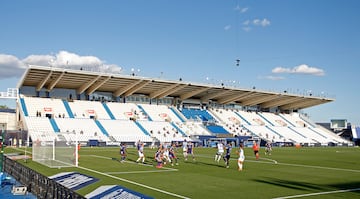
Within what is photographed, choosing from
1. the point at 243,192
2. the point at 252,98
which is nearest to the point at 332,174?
the point at 243,192

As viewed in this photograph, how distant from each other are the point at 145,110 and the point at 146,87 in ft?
16.5

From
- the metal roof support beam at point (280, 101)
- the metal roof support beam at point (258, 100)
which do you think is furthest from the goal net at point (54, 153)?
the metal roof support beam at point (280, 101)

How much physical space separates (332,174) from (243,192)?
1154 centimetres

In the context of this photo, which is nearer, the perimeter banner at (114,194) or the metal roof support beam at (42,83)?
the perimeter banner at (114,194)

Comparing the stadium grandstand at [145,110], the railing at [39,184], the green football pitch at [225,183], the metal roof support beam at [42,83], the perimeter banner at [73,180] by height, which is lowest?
the green football pitch at [225,183]

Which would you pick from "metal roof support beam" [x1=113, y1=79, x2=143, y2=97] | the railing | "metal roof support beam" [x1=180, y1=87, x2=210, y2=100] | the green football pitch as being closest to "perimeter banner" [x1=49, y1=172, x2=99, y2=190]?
the green football pitch

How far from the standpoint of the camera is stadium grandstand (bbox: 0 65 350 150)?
66250 millimetres

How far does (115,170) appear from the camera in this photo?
2802cm

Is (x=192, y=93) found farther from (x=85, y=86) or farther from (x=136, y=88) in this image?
(x=85, y=86)

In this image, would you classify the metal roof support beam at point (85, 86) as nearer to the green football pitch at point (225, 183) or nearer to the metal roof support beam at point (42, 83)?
the metal roof support beam at point (42, 83)

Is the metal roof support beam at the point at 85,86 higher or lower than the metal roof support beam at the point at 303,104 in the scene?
higher

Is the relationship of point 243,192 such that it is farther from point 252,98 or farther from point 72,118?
point 252,98

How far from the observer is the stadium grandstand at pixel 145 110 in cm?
6625

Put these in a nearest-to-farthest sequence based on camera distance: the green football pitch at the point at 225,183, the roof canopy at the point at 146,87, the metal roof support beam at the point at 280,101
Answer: the green football pitch at the point at 225,183 → the roof canopy at the point at 146,87 → the metal roof support beam at the point at 280,101
